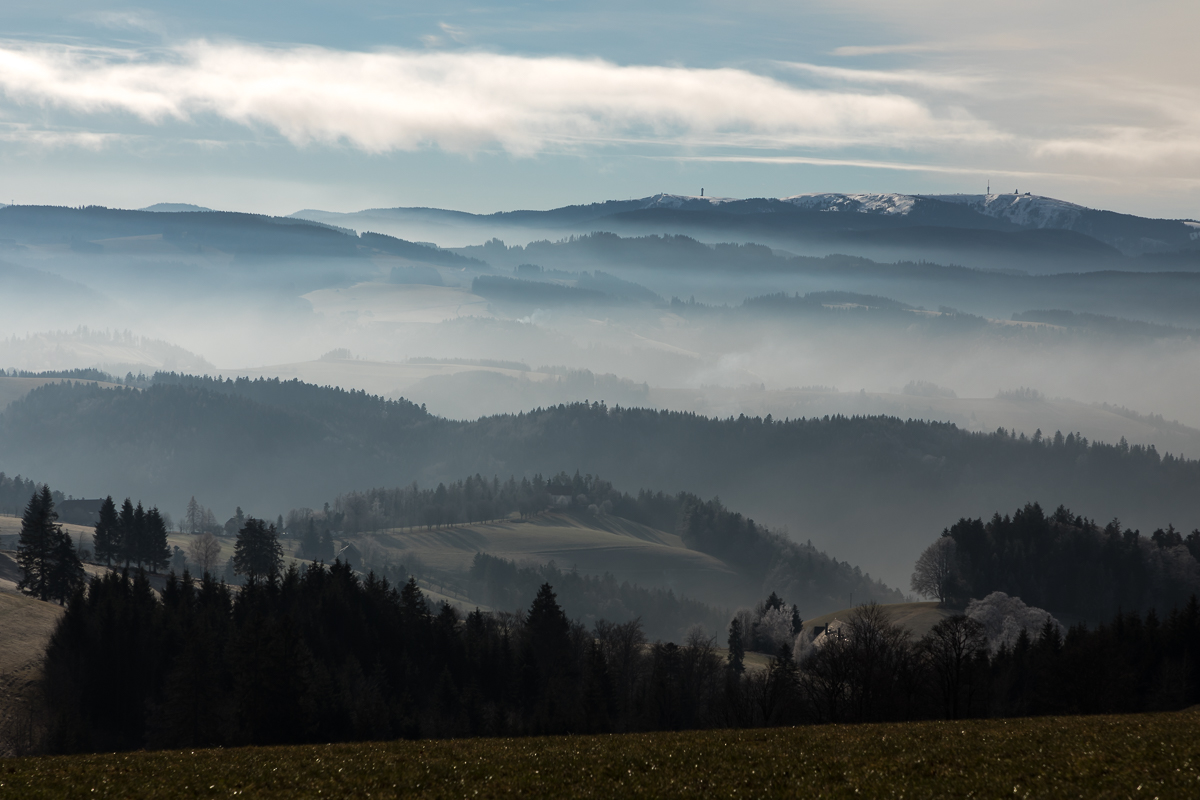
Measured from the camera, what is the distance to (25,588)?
400ft

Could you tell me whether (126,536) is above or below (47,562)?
below

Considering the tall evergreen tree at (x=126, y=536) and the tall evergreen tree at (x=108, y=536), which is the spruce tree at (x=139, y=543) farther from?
the tall evergreen tree at (x=108, y=536)

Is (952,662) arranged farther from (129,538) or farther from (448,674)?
(129,538)

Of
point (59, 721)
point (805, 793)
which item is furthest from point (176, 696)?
point (805, 793)

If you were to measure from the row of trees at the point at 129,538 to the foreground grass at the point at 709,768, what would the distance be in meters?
128

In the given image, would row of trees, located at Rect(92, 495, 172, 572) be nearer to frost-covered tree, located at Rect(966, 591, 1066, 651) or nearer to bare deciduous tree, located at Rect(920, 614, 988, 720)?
bare deciduous tree, located at Rect(920, 614, 988, 720)

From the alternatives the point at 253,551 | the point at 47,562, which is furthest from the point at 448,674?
the point at 253,551

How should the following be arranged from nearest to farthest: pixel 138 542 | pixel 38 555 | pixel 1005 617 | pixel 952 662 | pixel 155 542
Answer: pixel 952 662 < pixel 38 555 < pixel 138 542 < pixel 155 542 < pixel 1005 617

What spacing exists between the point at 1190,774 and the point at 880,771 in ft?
28.7

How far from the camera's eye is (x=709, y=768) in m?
29.8

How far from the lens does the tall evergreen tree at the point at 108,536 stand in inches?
5738

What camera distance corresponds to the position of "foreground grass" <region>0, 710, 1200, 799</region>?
87.0ft

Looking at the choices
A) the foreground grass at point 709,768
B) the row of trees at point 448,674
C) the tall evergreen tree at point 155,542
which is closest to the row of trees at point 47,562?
the tall evergreen tree at point 155,542

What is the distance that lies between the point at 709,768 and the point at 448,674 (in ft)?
224
